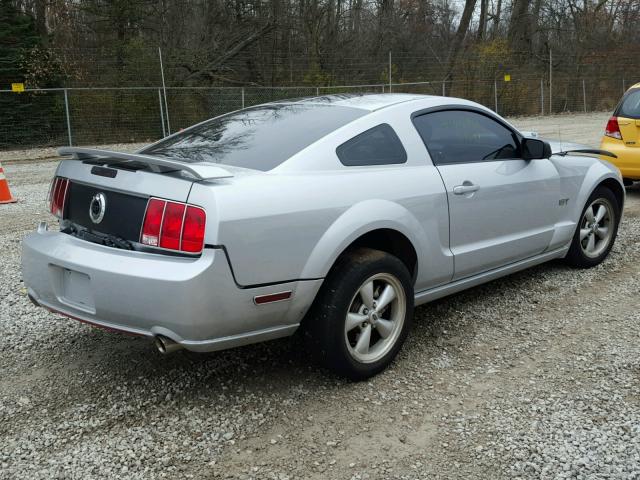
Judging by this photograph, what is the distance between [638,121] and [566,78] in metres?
23.8

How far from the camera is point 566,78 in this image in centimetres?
2969

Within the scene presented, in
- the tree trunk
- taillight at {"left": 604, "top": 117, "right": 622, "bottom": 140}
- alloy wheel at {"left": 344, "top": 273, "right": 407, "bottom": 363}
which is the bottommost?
alloy wheel at {"left": 344, "top": 273, "right": 407, "bottom": 363}

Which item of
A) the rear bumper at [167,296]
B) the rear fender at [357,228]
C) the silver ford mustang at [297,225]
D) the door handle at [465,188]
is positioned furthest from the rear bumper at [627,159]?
the rear bumper at [167,296]

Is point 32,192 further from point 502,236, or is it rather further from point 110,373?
point 502,236

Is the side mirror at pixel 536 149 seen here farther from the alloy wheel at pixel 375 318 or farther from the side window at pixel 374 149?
the alloy wheel at pixel 375 318

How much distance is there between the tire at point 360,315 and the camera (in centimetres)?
325

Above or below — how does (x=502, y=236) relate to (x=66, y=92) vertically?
below

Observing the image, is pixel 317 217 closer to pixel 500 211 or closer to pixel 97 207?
pixel 97 207

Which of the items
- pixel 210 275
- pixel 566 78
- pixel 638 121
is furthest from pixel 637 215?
pixel 566 78

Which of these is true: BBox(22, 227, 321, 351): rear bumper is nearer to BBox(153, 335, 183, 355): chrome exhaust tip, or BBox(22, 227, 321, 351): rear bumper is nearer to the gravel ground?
BBox(153, 335, 183, 355): chrome exhaust tip

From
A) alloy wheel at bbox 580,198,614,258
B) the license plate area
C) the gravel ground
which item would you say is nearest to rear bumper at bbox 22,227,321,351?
the license plate area

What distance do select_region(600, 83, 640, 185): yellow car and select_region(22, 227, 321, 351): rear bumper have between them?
6.22 m

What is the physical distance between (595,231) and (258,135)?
3197 mm

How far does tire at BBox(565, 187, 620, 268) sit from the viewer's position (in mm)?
5250
